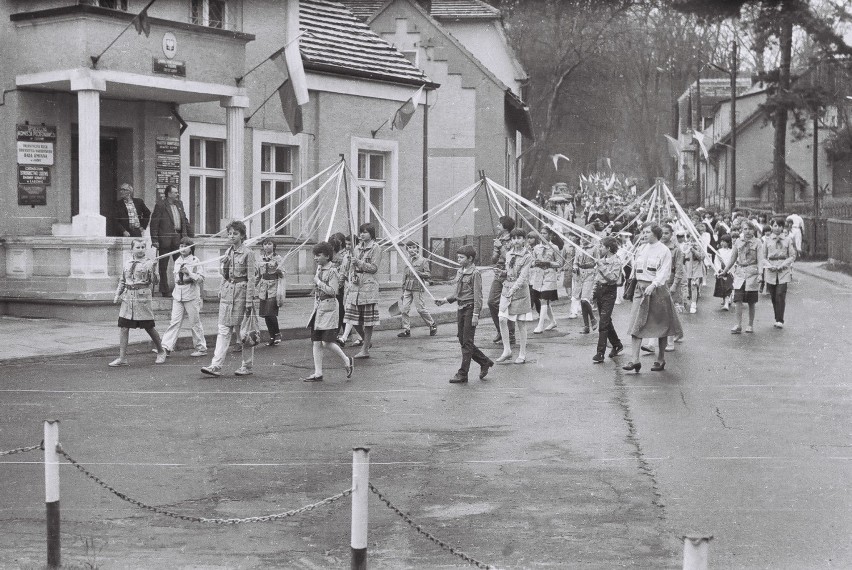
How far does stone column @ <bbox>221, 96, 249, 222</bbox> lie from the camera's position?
2000 centimetres

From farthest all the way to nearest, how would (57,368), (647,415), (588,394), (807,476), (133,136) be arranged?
(133,136)
(57,368)
(588,394)
(647,415)
(807,476)

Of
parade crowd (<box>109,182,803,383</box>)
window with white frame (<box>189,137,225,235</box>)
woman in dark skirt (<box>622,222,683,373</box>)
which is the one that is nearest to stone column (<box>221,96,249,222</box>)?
window with white frame (<box>189,137,225,235</box>)

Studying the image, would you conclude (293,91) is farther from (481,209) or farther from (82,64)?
(481,209)

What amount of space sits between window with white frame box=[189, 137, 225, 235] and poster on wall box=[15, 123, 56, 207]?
3.02 meters

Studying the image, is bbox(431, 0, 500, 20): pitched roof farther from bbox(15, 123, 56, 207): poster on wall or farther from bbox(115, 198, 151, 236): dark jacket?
bbox(15, 123, 56, 207): poster on wall

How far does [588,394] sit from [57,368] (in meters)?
6.47

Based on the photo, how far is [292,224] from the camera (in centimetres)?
2311

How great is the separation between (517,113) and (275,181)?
16.3m

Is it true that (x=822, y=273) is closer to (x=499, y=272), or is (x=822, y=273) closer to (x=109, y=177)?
(x=499, y=272)

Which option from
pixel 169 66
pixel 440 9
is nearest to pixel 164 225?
pixel 169 66

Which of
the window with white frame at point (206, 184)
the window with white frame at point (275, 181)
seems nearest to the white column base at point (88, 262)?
the window with white frame at point (206, 184)

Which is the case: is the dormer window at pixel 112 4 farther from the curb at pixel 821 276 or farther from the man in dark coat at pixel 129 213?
the curb at pixel 821 276

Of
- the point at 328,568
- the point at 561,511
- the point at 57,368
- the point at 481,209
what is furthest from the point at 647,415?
the point at 481,209

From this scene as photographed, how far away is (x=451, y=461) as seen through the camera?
7793 millimetres
